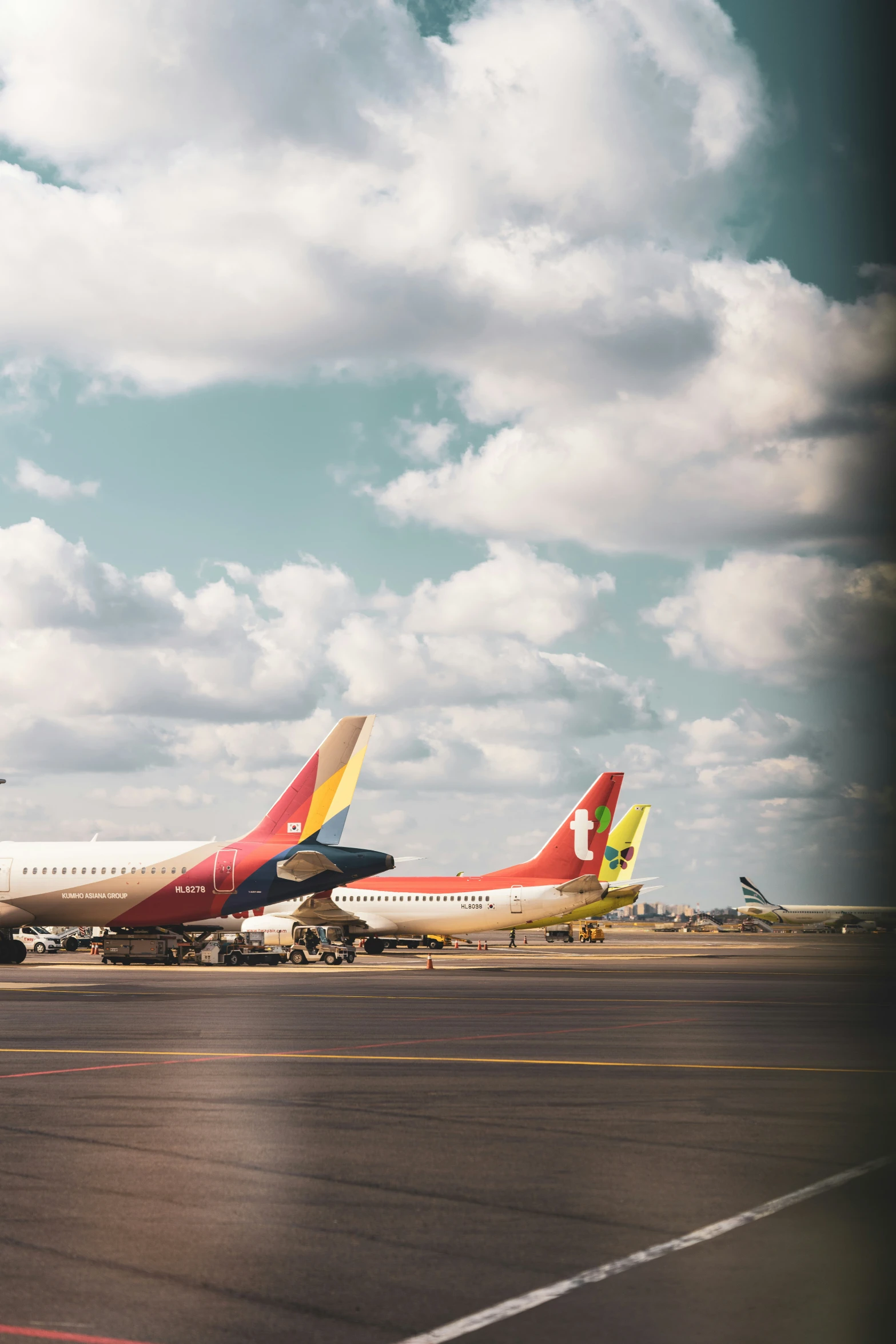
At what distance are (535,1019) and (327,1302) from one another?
→ 19.5m

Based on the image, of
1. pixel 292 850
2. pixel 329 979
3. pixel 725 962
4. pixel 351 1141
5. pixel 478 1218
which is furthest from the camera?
pixel 725 962

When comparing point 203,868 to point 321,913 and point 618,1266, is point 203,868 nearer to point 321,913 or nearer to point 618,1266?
point 321,913

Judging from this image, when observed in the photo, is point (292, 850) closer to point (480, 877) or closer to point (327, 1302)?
point (480, 877)

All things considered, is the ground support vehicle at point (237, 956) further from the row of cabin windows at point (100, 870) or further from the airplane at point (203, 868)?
the row of cabin windows at point (100, 870)

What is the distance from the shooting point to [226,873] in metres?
54.3

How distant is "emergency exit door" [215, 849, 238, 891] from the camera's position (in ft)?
178

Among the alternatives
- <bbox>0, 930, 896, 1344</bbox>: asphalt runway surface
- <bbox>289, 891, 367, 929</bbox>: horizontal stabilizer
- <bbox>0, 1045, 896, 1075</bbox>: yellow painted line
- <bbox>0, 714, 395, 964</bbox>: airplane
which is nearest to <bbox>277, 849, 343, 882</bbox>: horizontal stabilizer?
<bbox>0, 714, 395, 964</bbox>: airplane

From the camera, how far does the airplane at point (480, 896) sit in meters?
69.2

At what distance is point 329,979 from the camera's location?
44.7 metres

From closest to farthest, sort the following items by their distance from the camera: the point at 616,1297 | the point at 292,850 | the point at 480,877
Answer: the point at 616,1297 < the point at 292,850 < the point at 480,877

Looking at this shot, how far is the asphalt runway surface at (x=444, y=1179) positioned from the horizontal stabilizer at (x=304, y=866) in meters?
30.0

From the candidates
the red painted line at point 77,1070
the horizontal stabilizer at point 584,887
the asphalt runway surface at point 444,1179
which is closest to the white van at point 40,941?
the horizontal stabilizer at point 584,887

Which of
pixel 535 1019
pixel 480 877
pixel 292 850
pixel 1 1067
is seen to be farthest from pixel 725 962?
pixel 1 1067

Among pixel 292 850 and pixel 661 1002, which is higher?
pixel 292 850
